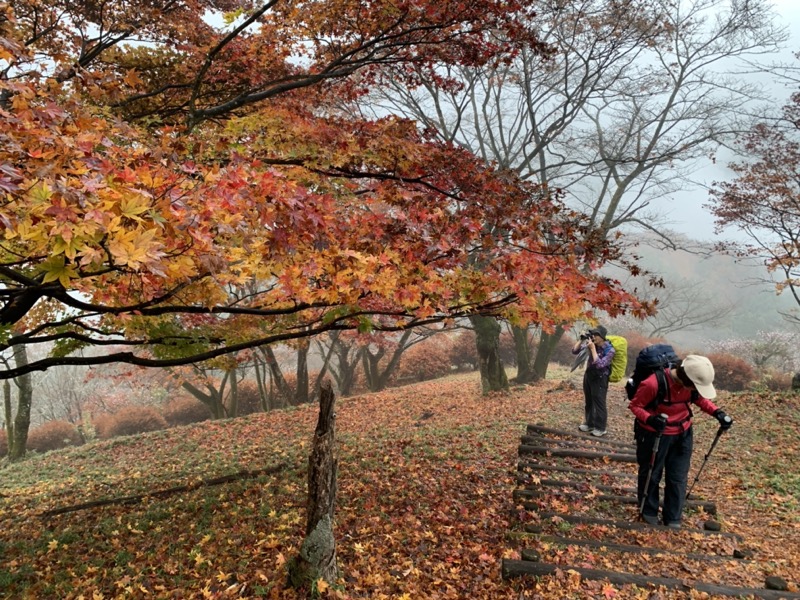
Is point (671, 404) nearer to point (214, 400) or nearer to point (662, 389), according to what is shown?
point (662, 389)

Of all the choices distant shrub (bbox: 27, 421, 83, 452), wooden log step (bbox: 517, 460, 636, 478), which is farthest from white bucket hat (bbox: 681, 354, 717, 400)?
distant shrub (bbox: 27, 421, 83, 452)

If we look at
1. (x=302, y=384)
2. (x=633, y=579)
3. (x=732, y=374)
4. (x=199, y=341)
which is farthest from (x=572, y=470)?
(x=732, y=374)

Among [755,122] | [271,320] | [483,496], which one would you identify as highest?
[755,122]

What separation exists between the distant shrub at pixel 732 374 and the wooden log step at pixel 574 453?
51.4ft

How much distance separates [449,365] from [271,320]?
18.5 m

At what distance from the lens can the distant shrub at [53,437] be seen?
20234 millimetres

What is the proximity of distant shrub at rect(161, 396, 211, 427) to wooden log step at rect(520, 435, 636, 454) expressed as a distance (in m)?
18.4

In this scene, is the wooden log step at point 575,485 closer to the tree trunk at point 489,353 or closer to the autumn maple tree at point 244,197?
the autumn maple tree at point 244,197

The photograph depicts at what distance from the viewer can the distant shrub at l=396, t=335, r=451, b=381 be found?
77.7ft

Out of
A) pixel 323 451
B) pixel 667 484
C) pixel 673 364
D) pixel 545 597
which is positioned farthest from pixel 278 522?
pixel 673 364

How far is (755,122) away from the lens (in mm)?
12789

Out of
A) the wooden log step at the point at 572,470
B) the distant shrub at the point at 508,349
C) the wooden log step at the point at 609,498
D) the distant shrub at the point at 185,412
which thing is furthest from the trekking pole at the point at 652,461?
the distant shrub at the point at 185,412

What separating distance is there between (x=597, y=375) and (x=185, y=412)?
779 inches

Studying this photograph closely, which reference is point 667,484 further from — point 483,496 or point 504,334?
point 504,334
